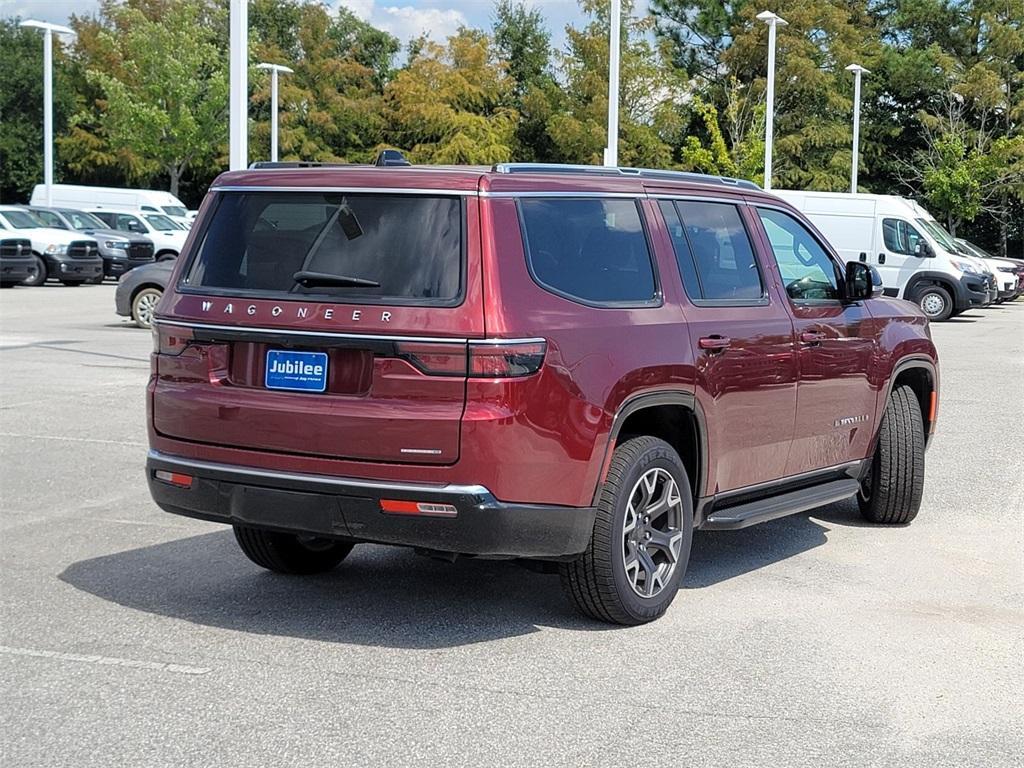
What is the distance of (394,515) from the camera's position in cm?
525

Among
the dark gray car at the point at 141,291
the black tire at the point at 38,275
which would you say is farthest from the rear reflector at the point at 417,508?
the black tire at the point at 38,275

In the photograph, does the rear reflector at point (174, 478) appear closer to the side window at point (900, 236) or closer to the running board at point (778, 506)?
the running board at point (778, 506)

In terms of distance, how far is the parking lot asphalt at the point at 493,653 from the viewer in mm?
4441

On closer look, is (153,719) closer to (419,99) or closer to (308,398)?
(308,398)

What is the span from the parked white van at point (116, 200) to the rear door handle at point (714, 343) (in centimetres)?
3767

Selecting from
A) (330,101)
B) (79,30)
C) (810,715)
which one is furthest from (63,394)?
(79,30)

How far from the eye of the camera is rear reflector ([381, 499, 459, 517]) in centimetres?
520

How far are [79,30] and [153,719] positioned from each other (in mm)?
66241

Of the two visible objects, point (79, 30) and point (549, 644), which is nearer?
point (549, 644)

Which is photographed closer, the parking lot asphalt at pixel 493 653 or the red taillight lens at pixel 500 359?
the parking lot asphalt at pixel 493 653

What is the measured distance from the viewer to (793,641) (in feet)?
18.6

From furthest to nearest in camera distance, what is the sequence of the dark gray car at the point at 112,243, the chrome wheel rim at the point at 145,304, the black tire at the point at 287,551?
the dark gray car at the point at 112,243 → the chrome wheel rim at the point at 145,304 → the black tire at the point at 287,551

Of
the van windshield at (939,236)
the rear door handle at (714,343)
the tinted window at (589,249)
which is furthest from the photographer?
the van windshield at (939,236)

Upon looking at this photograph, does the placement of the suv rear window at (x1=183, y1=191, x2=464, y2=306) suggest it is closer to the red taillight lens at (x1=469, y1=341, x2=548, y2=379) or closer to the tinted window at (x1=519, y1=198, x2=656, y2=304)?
the red taillight lens at (x1=469, y1=341, x2=548, y2=379)
